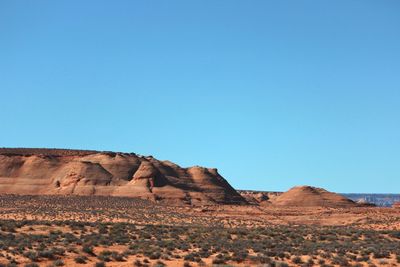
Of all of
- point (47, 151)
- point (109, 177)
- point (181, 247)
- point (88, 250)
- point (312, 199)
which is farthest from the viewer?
point (47, 151)

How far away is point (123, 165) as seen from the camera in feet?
336

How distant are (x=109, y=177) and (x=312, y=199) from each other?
33.6 metres

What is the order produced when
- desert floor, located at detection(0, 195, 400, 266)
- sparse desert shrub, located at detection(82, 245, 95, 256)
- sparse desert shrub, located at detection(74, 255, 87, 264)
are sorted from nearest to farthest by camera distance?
1. sparse desert shrub, located at detection(74, 255, 87, 264)
2. desert floor, located at detection(0, 195, 400, 266)
3. sparse desert shrub, located at detection(82, 245, 95, 256)

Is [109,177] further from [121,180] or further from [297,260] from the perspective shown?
[297,260]

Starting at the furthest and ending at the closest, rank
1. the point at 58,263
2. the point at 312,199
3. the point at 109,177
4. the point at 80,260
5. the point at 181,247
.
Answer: the point at 312,199
the point at 109,177
the point at 181,247
the point at 80,260
the point at 58,263

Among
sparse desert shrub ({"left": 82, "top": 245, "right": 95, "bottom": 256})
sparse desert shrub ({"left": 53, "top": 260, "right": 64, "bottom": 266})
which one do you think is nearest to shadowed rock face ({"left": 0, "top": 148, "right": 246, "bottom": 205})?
sparse desert shrub ({"left": 82, "top": 245, "right": 95, "bottom": 256})

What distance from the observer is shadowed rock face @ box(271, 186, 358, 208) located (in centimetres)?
→ 10084

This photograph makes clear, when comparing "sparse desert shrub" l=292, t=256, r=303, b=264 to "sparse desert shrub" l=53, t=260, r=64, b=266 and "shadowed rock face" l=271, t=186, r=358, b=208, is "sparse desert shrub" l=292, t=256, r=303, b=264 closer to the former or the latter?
"sparse desert shrub" l=53, t=260, r=64, b=266

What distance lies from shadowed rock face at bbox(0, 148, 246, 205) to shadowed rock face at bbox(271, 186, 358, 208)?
885cm

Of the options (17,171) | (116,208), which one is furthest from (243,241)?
(17,171)

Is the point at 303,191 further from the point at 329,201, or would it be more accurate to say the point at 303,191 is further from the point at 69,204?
the point at 69,204

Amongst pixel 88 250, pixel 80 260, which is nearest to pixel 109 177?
pixel 88 250

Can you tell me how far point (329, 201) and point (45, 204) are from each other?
158 feet

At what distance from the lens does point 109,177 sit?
97.6 m
